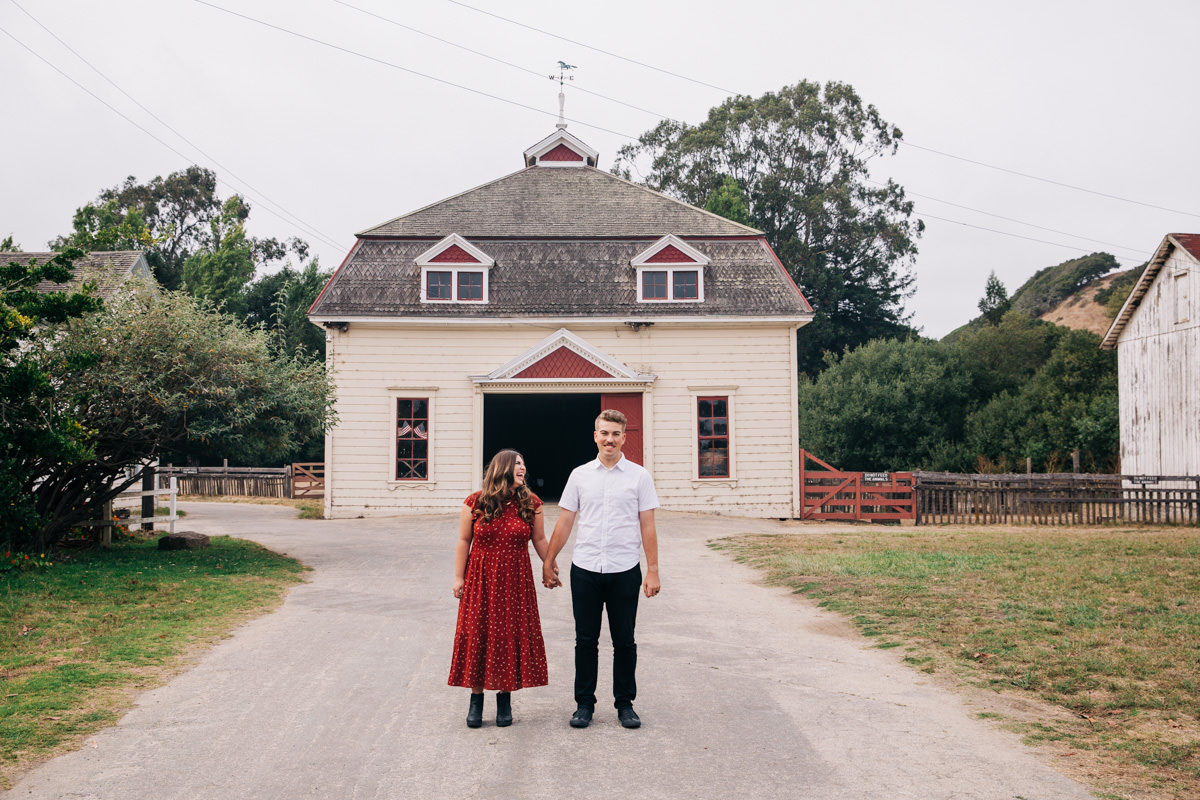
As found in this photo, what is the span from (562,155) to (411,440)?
9677 mm

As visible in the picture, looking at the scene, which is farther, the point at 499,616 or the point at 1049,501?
the point at 1049,501

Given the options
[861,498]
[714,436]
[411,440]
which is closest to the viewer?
[411,440]

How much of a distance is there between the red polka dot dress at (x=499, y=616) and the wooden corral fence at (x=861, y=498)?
17179 mm

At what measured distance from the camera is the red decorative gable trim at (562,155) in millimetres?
26391

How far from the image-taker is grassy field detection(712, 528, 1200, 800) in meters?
5.48

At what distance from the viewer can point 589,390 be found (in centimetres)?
2167

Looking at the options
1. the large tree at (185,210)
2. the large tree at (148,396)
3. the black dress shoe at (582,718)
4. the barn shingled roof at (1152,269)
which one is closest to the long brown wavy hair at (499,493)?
the black dress shoe at (582,718)

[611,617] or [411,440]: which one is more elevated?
[411,440]

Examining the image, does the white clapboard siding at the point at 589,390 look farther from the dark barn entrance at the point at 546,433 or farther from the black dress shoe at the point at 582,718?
the black dress shoe at the point at 582,718

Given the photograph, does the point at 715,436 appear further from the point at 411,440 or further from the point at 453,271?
the point at 453,271

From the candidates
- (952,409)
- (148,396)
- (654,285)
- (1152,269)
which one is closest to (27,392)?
(148,396)

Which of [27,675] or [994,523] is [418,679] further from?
[994,523]

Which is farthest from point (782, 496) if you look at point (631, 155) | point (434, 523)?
point (631, 155)

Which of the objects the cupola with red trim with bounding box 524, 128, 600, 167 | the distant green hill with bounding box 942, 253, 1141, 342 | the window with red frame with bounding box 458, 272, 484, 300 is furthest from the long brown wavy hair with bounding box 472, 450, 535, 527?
the distant green hill with bounding box 942, 253, 1141, 342
